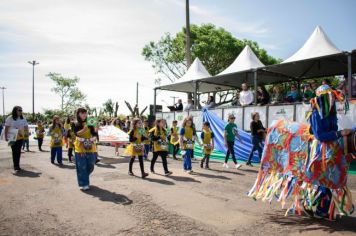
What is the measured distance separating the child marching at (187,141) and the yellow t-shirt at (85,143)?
11.2 ft

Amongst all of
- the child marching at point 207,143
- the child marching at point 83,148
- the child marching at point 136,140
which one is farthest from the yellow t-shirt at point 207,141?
the child marching at point 83,148

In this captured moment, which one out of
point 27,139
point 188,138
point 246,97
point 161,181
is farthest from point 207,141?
point 27,139

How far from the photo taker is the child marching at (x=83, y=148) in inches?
281

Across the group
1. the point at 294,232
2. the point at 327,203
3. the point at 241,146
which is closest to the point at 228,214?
the point at 294,232

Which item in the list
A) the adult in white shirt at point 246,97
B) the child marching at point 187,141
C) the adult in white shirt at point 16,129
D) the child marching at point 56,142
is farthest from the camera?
the adult in white shirt at point 246,97

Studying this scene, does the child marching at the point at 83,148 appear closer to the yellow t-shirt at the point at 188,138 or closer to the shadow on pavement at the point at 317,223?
the yellow t-shirt at the point at 188,138

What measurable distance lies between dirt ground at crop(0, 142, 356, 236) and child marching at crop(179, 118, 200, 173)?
1.22 meters

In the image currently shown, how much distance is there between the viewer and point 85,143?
7.18 m

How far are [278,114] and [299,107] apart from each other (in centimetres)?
94

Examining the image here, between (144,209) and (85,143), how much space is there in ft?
8.32

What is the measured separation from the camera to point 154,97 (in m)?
19.0

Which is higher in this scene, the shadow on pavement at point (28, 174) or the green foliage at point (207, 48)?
the green foliage at point (207, 48)

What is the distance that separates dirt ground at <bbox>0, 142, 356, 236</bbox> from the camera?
4.42 m

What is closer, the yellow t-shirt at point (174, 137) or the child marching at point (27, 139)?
the child marching at point (27, 139)
